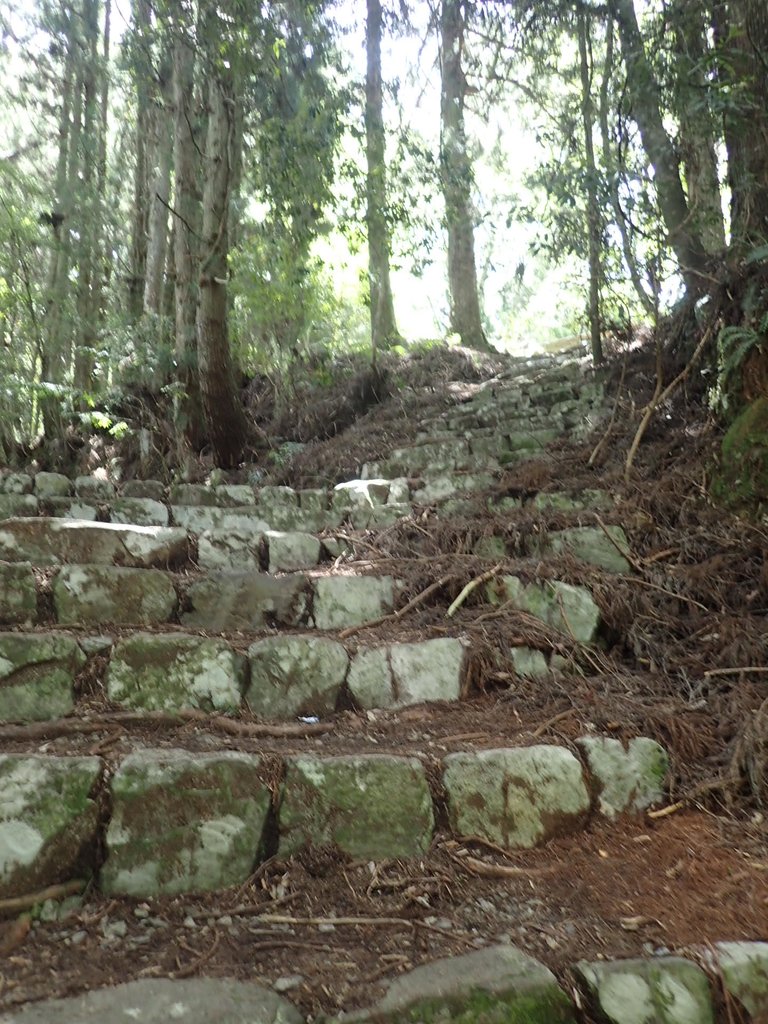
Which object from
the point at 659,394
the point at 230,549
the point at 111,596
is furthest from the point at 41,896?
the point at 659,394

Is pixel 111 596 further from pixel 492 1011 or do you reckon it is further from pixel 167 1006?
pixel 492 1011

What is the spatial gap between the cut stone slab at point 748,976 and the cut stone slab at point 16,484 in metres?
5.25

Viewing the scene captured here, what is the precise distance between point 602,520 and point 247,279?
5006 mm

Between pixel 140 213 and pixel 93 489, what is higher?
pixel 140 213

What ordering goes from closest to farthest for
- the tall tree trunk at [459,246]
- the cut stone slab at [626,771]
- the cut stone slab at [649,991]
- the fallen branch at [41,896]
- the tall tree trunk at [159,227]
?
the cut stone slab at [649,991] < the fallen branch at [41,896] < the cut stone slab at [626,771] < the tall tree trunk at [159,227] < the tall tree trunk at [459,246]

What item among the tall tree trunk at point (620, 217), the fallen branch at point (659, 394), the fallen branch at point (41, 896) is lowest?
the fallen branch at point (41, 896)

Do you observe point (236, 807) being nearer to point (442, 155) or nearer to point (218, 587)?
point (218, 587)

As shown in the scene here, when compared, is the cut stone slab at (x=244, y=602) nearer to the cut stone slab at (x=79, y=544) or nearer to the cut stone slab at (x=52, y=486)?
the cut stone slab at (x=79, y=544)

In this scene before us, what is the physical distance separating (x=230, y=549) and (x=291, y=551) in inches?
13.2

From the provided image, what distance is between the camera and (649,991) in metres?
1.61

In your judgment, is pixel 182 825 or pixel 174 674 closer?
pixel 182 825

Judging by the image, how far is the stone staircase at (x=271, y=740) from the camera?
1644mm

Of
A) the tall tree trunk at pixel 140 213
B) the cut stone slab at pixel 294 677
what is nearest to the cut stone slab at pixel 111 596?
the cut stone slab at pixel 294 677

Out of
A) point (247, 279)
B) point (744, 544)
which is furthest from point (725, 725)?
point (247, 279)
